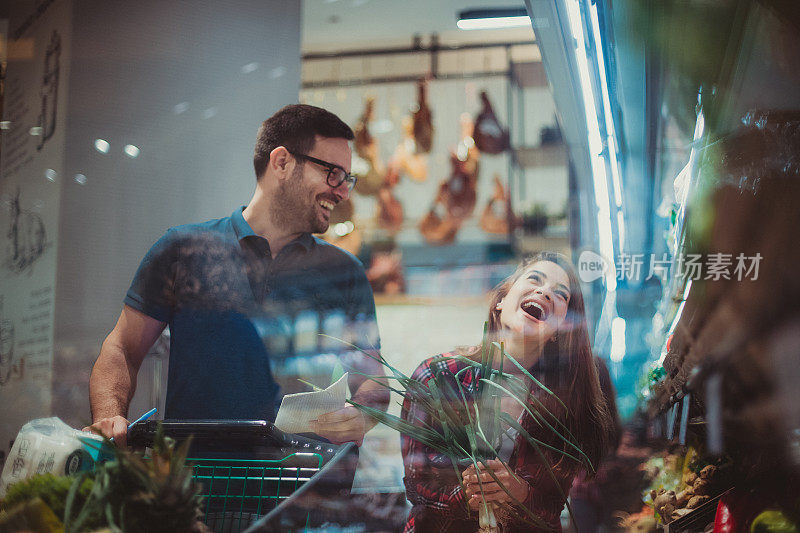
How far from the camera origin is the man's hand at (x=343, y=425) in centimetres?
175

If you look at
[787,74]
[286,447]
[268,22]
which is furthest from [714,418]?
[268,22]

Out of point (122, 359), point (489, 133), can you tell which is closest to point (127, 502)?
point (122, 359)

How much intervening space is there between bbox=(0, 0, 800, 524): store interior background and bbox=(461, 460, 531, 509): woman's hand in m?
0.23

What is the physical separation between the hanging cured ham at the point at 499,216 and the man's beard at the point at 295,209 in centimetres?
47

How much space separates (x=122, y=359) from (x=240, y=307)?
1.26 ft

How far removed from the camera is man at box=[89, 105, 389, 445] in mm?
1854

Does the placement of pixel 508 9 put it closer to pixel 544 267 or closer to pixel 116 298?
pixel 544 267

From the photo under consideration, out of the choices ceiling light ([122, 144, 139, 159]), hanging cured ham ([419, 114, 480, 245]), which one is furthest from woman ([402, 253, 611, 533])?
ceiling light ([122, 144, 139, 159])

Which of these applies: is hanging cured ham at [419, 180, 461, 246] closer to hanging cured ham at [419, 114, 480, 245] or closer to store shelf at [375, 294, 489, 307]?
hanging cured ham at [419, 114, 480, 245]

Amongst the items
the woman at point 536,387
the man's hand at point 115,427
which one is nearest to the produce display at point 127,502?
the man's hand at point 115,427

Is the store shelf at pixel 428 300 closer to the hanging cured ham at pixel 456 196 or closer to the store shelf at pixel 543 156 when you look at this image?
the hanging cured ham at pixel 456 196

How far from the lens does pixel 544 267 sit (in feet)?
5.95

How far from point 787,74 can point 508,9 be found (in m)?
0.83

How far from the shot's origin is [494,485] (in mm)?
1674
